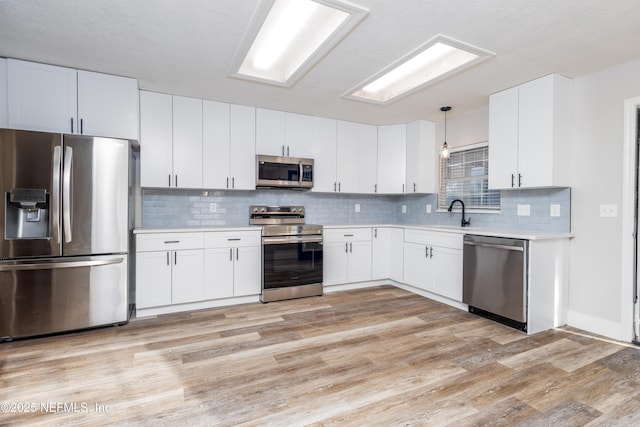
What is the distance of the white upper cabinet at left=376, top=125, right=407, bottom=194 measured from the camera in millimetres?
4871

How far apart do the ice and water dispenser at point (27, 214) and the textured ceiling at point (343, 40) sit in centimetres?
118

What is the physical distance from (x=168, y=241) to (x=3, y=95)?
6.05 ft

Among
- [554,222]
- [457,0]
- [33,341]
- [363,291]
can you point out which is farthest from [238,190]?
[554,222]

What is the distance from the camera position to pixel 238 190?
4.28 m

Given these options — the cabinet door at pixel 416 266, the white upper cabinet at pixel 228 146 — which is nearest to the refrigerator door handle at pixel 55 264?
the white upper cabinet at pixel 228 146

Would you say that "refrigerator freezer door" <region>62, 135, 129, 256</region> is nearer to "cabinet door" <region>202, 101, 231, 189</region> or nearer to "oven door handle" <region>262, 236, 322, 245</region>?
"cabinet door" <region>202, 101, 231, 189</region>

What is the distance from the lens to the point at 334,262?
4.43 metres

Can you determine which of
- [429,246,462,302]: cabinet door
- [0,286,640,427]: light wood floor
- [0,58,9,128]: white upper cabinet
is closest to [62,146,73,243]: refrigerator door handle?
[0,58,9,128]: white upper cabinet

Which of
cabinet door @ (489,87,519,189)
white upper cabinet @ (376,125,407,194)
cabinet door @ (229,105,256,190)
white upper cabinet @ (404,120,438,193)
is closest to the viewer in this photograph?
cabinet door @ (489,87,519,189)

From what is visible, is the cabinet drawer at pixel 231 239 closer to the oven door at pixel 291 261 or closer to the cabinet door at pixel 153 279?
the oven door at pixel 291 261

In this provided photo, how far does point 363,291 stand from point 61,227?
3.44 meters

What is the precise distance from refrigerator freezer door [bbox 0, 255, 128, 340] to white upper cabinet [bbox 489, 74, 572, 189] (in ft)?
13.1

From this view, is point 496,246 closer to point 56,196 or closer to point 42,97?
point 56,196

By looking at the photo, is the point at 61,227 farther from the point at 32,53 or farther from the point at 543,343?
the point at 543,343
